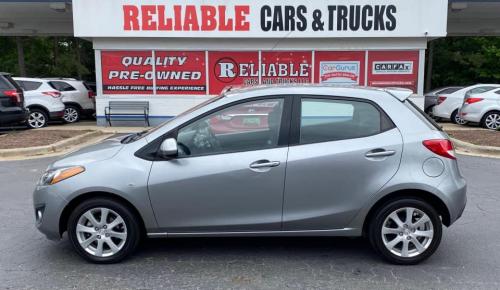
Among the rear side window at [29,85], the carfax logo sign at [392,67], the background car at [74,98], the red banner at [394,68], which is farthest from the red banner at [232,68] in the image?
the rear side window at [29,85]

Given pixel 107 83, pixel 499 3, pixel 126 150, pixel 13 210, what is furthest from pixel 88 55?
pixel 126 150

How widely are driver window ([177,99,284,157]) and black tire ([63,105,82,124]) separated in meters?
13.3

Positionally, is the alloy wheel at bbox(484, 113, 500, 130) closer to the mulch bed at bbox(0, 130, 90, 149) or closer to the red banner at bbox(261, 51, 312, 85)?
the red banner at bbox(261, 51, 312, 85)

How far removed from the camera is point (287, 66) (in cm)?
1505

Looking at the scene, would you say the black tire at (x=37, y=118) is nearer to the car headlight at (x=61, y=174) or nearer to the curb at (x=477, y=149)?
the car headlight at (x=61, y=174)

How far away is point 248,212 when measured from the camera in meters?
4.16

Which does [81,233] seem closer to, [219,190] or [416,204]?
[219,190]

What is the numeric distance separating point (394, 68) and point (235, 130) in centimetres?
1177

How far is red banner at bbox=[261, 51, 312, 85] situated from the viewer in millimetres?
14961

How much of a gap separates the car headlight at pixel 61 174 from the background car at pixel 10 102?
8.45 m

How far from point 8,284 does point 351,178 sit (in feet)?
9.84

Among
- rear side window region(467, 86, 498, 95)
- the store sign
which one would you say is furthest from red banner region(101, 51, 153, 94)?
rear side window region(467, 86, 498, 95)

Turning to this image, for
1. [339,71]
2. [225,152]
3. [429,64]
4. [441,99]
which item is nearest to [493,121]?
[441,99]

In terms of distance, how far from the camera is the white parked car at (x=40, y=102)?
14.2 m
